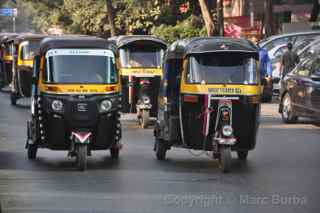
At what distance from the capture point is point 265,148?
16500mm

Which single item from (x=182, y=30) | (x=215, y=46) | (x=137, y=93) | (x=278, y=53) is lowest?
(x=137, y=93)

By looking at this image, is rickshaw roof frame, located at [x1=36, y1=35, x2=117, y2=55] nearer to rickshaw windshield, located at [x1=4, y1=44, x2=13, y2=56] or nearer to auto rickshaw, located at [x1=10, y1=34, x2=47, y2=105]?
auto rickshaw, located at [x1=10, y1=34, x2=47, y2=105]

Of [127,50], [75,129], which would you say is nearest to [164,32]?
[127,50]

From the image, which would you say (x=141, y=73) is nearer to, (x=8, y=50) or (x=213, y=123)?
(x=213, y=123)

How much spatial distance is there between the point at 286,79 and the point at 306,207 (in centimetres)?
1091

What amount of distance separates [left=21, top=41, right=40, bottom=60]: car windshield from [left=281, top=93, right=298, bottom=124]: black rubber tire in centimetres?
1006

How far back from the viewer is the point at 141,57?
2225cm

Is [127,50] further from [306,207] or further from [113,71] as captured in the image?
[306,207]

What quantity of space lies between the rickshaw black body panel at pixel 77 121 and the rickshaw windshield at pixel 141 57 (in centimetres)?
787

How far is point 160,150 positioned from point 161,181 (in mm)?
2364

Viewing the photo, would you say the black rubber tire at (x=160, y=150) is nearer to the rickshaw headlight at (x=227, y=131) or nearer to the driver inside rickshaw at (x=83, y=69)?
the driver inside rickshaw at (x=83, y=69)

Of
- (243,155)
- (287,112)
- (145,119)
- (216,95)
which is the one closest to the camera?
(216,95)

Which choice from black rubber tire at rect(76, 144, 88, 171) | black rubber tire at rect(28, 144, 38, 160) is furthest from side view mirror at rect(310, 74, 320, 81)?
black rubber tire at rect(76, 144, 88, 171)

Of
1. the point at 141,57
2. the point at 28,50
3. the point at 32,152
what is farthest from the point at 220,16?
the point at 32,152
